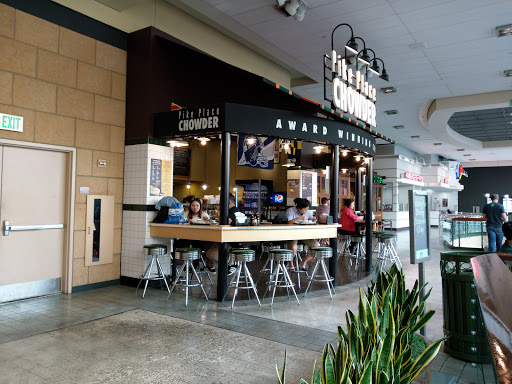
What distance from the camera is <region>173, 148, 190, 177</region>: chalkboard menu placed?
11.2m

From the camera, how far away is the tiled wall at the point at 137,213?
6.38 m

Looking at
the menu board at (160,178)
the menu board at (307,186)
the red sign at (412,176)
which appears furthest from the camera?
the red sign at (412,176)

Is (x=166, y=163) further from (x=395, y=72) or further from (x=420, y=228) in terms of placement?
(x=395, y=72)

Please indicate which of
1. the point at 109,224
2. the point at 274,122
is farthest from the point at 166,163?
the point at 274,122

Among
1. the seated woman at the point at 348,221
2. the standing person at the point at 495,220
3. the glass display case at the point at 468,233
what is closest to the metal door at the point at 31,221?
the seated woman at the point at 348,221

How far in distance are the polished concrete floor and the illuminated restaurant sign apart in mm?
3252

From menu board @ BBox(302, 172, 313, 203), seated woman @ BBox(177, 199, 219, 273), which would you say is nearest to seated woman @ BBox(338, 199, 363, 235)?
menu board @ BBox(302, 172, 313, 203)

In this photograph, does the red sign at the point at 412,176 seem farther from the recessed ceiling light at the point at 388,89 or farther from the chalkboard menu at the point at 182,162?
the chalkboard menu at the point at 182,162

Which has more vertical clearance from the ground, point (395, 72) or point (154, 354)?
point (395, 72)

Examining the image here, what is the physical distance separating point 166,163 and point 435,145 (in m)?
17.3

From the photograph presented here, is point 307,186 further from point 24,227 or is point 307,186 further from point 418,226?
point 418,226

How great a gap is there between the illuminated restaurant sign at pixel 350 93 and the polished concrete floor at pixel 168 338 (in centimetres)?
325

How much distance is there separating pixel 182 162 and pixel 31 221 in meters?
6.12

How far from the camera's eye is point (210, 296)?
5.82m
